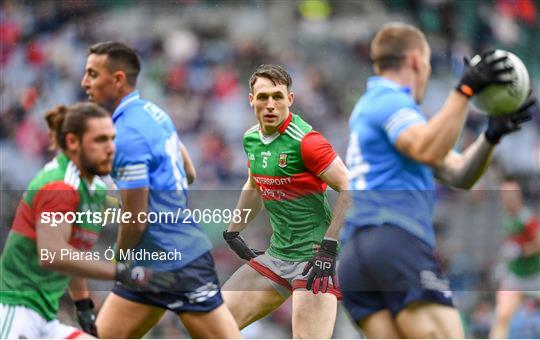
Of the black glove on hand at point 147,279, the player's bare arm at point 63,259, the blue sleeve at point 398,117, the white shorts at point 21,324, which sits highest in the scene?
the blue sleeve at point 398,117

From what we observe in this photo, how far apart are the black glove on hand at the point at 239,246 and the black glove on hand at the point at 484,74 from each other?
2.39 metres

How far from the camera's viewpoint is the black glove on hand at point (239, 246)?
761 cm

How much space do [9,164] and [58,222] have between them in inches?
356

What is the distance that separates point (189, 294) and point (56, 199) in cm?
101

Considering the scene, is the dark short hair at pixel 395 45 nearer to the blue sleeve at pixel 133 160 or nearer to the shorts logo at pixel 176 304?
the blue sleeve at pixel 133 160

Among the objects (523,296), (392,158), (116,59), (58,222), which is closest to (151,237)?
(58,222)

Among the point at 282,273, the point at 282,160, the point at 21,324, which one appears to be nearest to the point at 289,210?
the point at 282,160

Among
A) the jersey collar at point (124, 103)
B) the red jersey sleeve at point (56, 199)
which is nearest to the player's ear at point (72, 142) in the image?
the red jersey sleeve at point (56, 199)

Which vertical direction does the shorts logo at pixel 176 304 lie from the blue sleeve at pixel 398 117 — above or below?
below

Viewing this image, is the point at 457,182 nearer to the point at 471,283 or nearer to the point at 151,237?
the point at 151,237

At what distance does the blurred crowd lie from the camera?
48.5ft

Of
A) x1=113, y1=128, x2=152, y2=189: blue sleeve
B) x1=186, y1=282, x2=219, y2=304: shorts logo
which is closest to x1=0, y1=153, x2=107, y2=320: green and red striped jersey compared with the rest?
x1=113, y1=128, x2=152, y2=189: blue sleeve

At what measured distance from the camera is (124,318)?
7289 mm

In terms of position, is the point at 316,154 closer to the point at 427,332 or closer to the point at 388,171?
the point at 388,171
